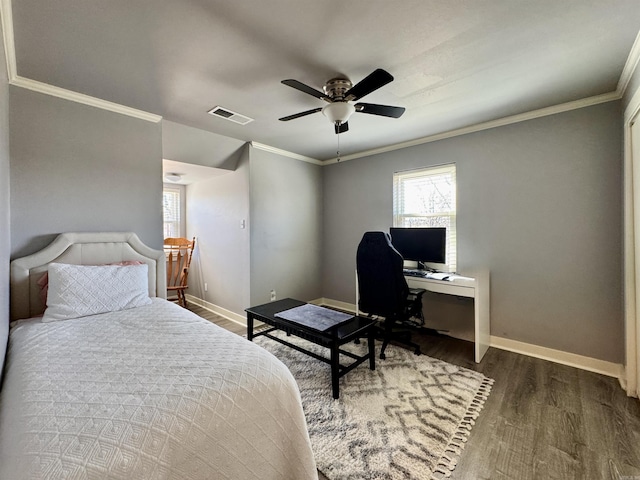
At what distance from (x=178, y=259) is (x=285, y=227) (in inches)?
70.4

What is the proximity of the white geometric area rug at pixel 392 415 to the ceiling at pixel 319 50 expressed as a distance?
7.98 feet

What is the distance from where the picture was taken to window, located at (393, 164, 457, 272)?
3270 mm

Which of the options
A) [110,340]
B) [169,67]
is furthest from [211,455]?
[169,67]

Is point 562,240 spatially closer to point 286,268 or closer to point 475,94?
point 475,94

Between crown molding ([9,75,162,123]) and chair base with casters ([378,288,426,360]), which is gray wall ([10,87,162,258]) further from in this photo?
chair base with casters ([378,288,426,360])

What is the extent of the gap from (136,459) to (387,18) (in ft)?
7.26

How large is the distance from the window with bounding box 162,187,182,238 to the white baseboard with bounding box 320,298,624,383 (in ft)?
16.5

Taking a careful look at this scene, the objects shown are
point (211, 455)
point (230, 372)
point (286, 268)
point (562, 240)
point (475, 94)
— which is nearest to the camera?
point (211, 455)

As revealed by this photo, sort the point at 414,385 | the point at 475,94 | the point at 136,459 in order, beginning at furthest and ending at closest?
1. the point at 475,94
2. the point at 414,385
3. the point at 136,459

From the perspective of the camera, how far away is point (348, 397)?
2.04 m

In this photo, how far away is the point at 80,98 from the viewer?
7.70 ft

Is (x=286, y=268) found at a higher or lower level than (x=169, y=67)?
lower

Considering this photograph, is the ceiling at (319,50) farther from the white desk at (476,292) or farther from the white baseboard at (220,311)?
the white baseboard at (220,311)

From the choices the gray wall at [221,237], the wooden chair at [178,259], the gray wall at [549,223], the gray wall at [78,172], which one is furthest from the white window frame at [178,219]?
the gray wall at [549,223]
